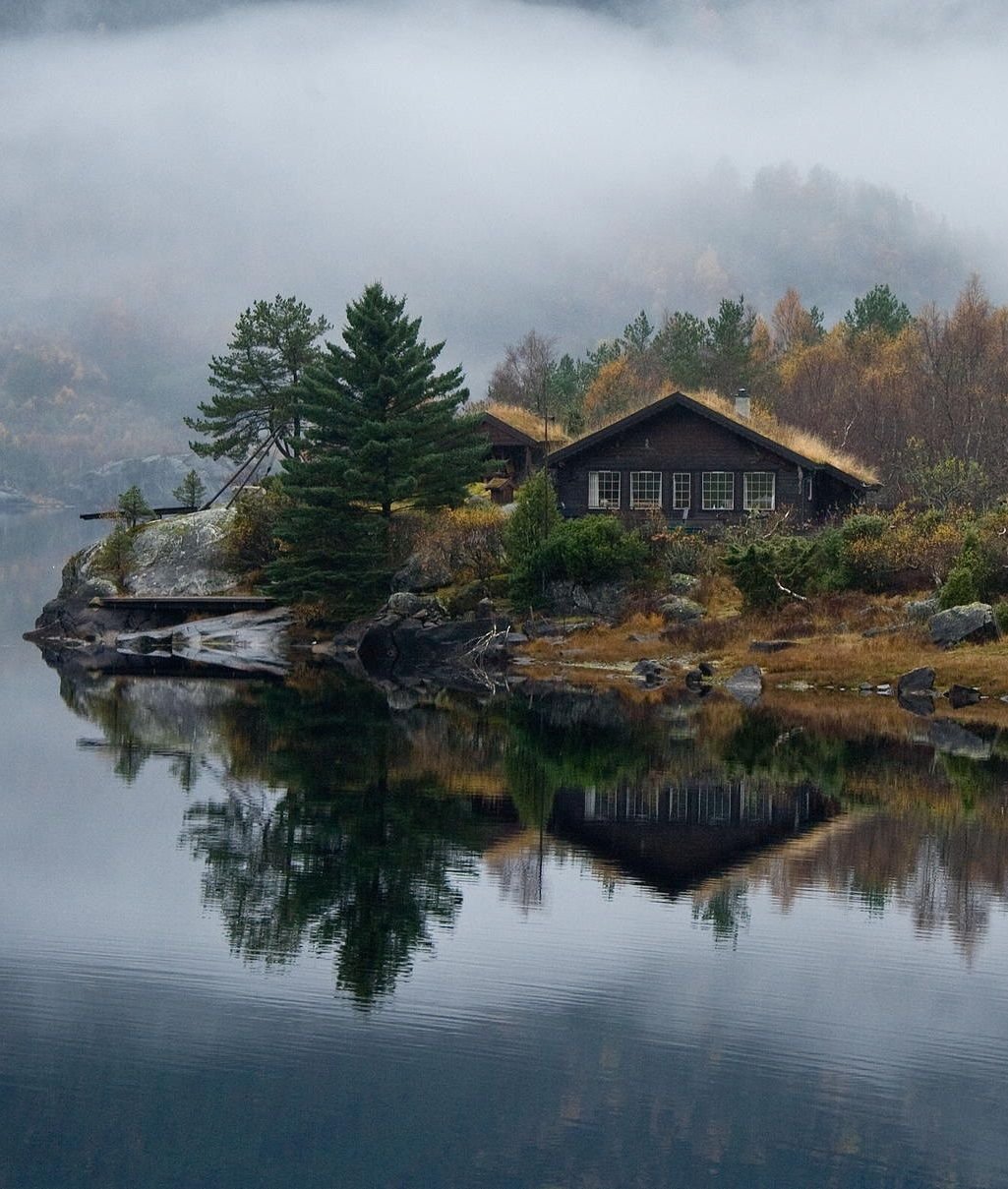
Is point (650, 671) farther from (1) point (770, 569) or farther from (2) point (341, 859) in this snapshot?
(2) point (341, 859)

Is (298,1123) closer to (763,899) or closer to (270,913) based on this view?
(270,913)

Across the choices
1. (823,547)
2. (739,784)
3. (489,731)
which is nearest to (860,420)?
(823,547)

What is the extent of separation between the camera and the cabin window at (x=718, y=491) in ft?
235

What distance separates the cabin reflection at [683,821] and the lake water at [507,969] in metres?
0.11

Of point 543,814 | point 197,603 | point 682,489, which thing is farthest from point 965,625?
point 197,603

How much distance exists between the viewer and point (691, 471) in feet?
235

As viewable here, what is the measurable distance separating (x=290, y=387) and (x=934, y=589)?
38431 mm

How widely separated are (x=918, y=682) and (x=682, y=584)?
669 inches

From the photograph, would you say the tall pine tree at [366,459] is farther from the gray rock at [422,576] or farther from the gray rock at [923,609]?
the gray rock at [923,609]

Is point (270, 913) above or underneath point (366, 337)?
underneath

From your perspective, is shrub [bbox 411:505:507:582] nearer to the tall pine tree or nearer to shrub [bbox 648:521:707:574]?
the tall pine tree

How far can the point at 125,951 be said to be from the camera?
19.8 m

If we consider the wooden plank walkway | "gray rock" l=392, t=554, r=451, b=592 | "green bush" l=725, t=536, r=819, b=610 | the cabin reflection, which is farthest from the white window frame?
the cabin reflection

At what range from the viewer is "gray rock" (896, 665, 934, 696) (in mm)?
48000
